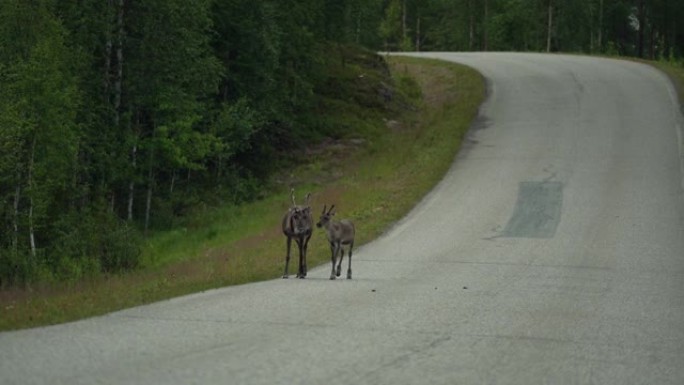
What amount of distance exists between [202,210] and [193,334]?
67.8 ft

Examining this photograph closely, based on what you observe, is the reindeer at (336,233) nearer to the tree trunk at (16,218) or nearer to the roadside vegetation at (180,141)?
the roadside vegetation at (180,141)

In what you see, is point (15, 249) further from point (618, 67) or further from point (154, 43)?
point (618, 67)

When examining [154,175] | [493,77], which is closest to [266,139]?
[154,175]

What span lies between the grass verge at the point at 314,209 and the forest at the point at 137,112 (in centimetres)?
164

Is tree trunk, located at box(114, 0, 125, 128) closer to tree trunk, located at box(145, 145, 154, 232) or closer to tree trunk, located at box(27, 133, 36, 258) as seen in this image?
tree trunk, located at box(145, 145, 154, 232)

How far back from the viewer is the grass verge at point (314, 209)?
1376 centimetres

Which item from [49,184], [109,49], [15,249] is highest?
[109,49]

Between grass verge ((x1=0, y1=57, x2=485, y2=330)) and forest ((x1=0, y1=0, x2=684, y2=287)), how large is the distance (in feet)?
5.39

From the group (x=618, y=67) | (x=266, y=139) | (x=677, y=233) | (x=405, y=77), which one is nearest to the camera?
(x=677, y=233)

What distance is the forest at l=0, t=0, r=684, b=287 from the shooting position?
2339 cm

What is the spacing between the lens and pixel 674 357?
32.3 feet

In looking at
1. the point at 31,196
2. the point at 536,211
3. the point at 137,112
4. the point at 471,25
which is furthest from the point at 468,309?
the point at 471,25

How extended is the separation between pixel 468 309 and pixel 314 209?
12615mm

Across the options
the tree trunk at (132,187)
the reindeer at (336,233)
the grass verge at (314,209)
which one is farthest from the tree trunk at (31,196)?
the reindeer at (336,233)
